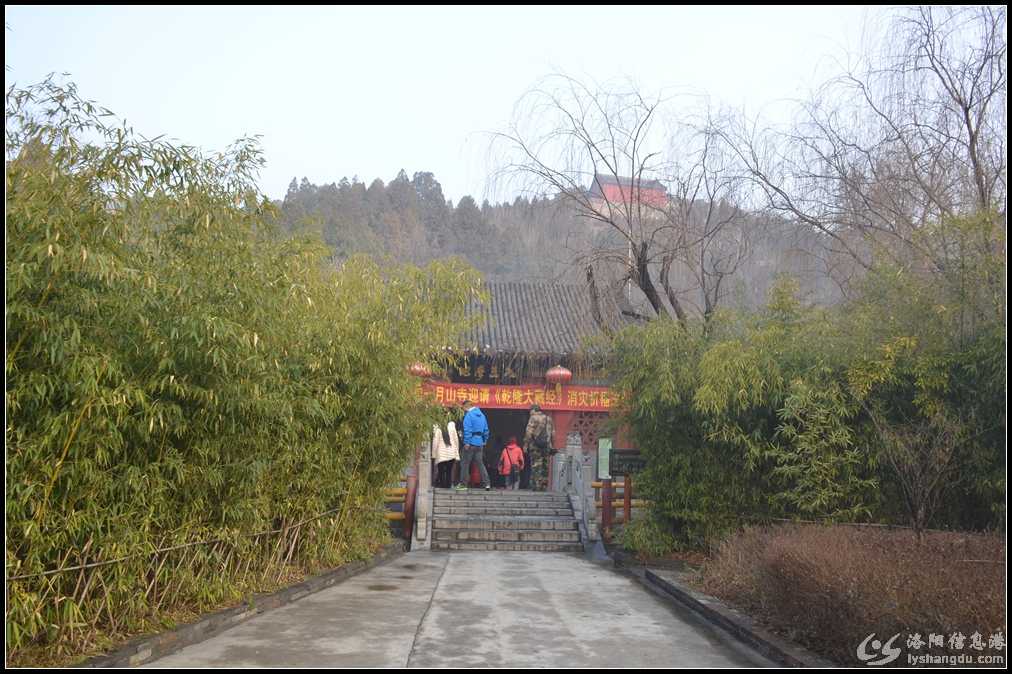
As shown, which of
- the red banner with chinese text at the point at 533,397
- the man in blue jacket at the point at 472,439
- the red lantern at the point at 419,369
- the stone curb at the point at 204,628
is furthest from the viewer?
the red banner with chinese text at the point at 533,397

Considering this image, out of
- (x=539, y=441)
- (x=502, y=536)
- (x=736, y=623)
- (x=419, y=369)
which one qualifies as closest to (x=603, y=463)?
(x=502, y=536)

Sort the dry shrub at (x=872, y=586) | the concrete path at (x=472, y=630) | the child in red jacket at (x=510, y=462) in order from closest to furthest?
the dry shrub at (x=872, y=586) → the concrete path at (x=472, y=630) → the child in red jacket at (x=510, y=462)

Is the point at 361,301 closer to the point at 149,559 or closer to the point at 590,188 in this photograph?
the point at 149,559

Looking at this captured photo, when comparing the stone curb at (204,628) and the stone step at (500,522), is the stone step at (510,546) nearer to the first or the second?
the stone step at (500,522)

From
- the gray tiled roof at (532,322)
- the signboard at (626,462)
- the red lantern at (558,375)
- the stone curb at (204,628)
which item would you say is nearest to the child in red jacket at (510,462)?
the gray tiled roof at (532,322)

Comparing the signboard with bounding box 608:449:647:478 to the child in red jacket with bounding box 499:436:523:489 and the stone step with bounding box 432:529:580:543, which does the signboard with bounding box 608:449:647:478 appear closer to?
the stone step with bounding box 432:529:580:543

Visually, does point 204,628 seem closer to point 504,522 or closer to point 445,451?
point 504,522

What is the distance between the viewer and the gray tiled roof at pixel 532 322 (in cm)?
1670

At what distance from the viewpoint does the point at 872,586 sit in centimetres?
460

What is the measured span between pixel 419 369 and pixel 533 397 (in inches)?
279

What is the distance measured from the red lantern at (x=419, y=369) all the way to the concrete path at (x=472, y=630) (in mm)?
2107

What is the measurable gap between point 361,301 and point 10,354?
449cm

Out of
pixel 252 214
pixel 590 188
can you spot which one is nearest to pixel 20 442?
pixel 252 214

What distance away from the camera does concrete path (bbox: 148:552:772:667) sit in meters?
5.04
